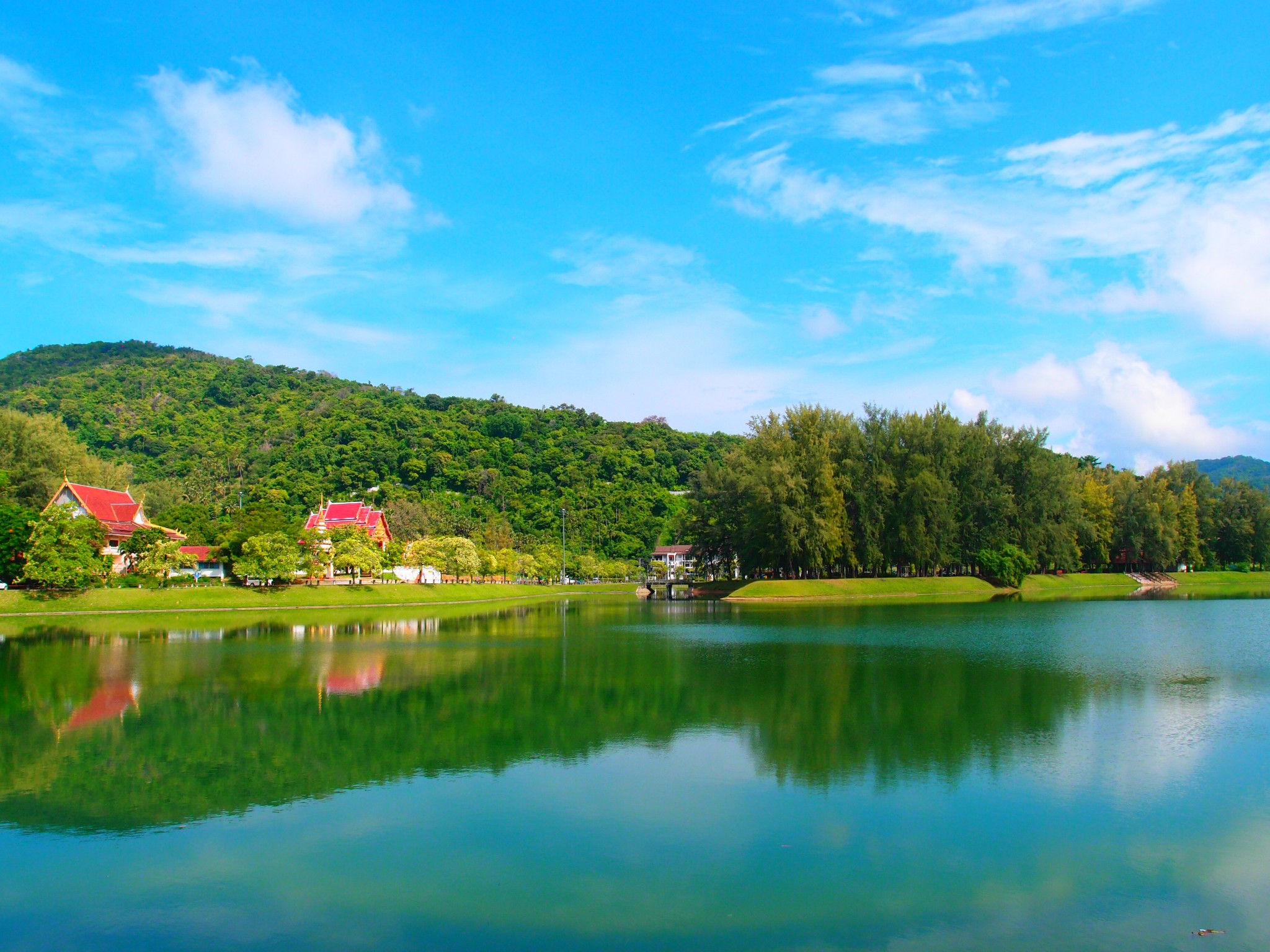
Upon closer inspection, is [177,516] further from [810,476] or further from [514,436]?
[514,436]

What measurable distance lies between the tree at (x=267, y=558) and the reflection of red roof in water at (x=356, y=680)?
32741 millimetres

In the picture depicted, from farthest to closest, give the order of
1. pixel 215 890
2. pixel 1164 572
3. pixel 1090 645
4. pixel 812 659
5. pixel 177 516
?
pixel 1164 572 < pixel 177 516 < pixel 1090 645 < pixel 812 659 < pixel 215 890

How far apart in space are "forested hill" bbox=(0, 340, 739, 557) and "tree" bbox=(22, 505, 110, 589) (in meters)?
40.6

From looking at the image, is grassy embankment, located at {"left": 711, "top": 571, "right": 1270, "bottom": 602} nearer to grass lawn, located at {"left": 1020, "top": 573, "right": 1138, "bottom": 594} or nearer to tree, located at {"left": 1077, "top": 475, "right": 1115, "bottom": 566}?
grass lawn, located at {"left": 1020, "top": 573, "right": 1138, "bottom": 594}

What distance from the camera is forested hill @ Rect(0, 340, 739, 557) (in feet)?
339

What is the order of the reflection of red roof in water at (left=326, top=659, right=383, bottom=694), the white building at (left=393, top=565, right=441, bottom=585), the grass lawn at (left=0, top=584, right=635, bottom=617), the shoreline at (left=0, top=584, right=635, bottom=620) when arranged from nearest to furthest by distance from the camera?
the reflection of red roof in water at (left=326, top=659, right=383, bottom=694) < the shoreline at (left=0, top=584, right=635, bottom=620) < the grass lawn at (left=0, top=584, right=635, bottom=617) < the white building at (left=393, top=565, right=441, bottom=585)

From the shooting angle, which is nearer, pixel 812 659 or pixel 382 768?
pixel 382 768

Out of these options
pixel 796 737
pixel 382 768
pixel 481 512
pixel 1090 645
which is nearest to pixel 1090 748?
pixel 796 737

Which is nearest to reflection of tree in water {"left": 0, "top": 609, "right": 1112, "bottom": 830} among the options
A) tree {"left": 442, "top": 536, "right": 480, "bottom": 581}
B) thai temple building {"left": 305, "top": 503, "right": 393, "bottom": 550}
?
tree {"left": 442, "top": 536, "right": 480, "bottom": 581}

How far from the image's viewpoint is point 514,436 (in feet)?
427

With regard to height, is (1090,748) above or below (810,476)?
below

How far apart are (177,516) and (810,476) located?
51.9 meters

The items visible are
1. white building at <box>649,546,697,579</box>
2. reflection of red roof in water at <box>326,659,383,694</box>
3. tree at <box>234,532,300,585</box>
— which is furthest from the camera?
white building at <box>649,546,697,579</box>

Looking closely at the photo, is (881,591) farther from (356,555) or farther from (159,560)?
(159,560)
